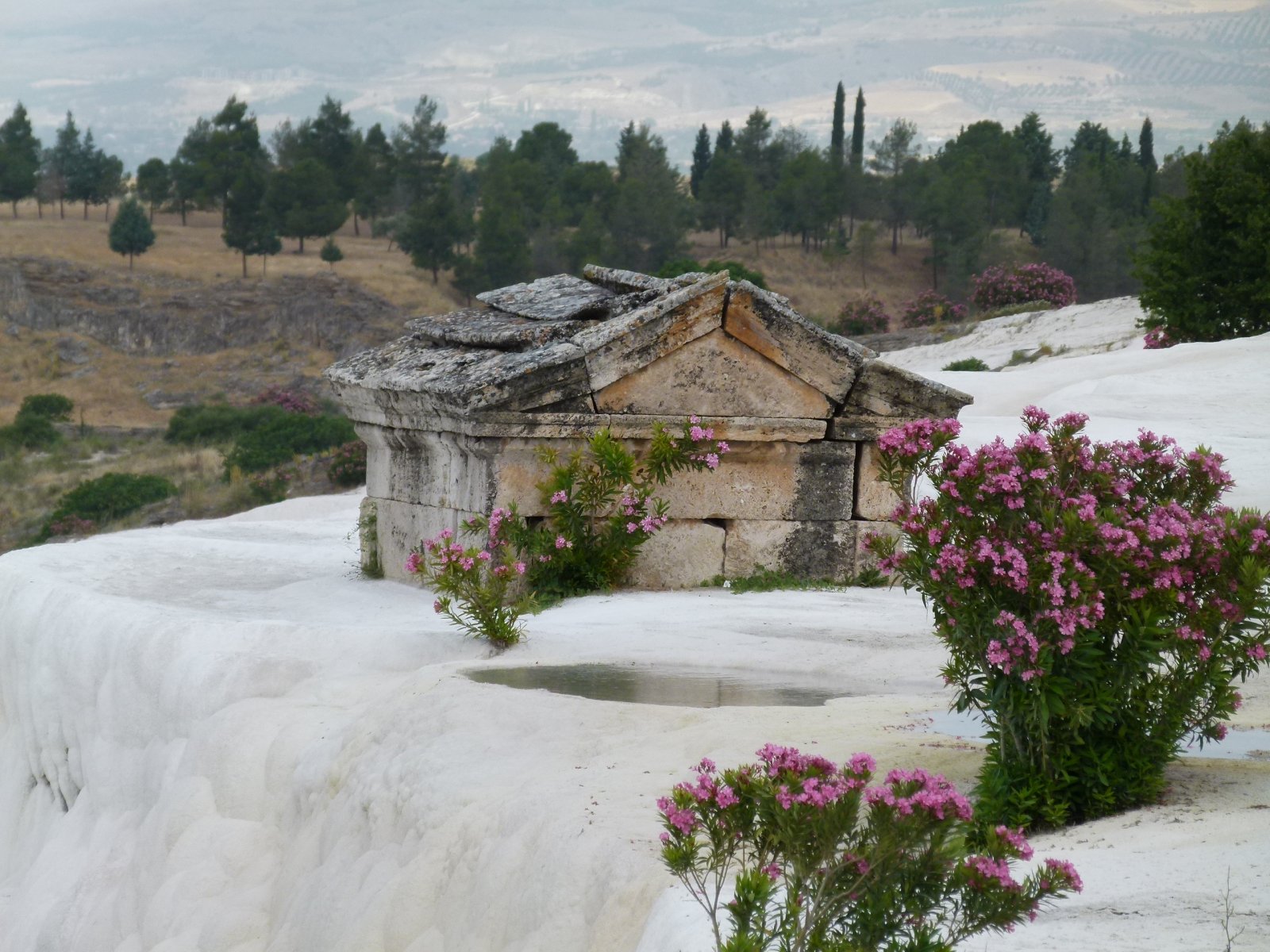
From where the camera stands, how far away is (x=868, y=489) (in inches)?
336

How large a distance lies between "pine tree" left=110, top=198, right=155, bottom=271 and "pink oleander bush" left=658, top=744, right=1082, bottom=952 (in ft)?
201

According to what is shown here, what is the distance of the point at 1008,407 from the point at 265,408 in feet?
99.5

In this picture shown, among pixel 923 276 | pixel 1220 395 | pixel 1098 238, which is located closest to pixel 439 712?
pixel 1220 395

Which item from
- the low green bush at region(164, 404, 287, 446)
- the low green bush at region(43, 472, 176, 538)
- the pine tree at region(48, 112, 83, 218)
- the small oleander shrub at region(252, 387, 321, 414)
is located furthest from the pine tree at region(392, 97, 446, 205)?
the low green bush at region(43, 472, 176, 538)

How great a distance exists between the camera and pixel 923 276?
2680 inches

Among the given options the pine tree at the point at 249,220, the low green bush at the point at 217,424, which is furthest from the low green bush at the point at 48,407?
the pine tree at the point at 249,220

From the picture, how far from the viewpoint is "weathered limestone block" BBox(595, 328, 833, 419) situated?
8.14 m

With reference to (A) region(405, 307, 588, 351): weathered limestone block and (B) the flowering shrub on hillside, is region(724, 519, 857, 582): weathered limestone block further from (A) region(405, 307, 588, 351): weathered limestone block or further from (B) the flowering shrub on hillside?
(B) the flowering shrub on hillside

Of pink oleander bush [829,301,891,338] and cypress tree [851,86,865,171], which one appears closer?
pink oleander bush [829,301,891,338]

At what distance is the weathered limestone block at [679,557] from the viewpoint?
27.2 ft

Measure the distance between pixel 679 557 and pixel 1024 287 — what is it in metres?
33.1

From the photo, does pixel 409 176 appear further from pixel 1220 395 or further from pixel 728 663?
pixel 728 663

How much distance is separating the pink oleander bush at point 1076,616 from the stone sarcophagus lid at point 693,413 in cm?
382

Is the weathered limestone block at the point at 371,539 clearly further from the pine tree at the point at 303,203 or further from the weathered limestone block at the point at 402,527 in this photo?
the pine tree at the point at 303,203
